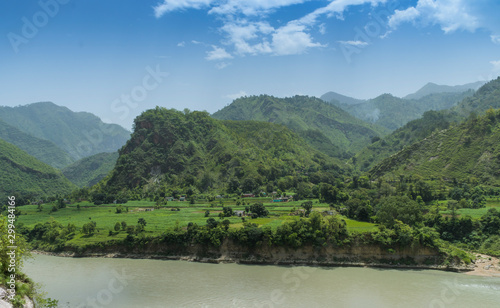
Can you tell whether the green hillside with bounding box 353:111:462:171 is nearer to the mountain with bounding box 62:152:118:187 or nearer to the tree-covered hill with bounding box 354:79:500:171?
the tree-covered hill with bounding box 354:79:500:171

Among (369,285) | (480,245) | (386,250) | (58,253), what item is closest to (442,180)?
(480,245)

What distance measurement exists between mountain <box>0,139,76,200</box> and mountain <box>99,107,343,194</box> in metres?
19.9

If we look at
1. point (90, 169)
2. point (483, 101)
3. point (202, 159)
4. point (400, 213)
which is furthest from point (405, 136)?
point (90, 169)

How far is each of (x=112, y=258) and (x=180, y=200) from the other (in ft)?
87.4

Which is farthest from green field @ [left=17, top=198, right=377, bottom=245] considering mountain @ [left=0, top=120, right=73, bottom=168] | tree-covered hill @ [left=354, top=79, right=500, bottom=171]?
mountain @ [left=0, top=120, right=73, bottom=168]

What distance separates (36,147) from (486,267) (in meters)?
188

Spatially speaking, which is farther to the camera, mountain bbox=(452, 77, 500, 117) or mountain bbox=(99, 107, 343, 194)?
mountain bbox=(452, 77, 500, 117)

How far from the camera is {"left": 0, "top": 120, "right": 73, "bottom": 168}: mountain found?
166 metres

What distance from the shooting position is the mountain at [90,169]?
128250 mm

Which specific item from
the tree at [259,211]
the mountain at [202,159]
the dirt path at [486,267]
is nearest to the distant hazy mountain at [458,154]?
the mountain at [202,159]

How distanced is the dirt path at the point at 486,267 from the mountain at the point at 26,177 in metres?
82.4

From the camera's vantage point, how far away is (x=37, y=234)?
4188 cm

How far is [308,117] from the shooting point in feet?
582

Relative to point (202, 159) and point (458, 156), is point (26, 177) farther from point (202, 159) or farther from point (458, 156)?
point (458, 156)
